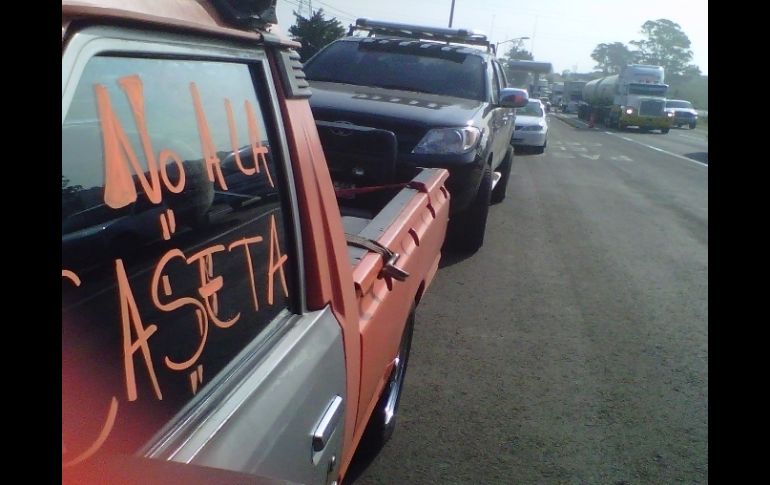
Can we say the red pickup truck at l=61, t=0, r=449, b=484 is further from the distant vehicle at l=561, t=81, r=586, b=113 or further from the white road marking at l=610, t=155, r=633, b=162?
the distant vehicle at l=561, t=81, r=586, b=113

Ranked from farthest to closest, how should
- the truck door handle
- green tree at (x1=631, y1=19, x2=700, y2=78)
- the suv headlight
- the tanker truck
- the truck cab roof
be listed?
green tree at (x1=631, y1=19, x2=700, y2=78) → the tanker truck → the suv headlight → the truck door handle → the truck cab roof

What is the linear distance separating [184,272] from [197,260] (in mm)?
55

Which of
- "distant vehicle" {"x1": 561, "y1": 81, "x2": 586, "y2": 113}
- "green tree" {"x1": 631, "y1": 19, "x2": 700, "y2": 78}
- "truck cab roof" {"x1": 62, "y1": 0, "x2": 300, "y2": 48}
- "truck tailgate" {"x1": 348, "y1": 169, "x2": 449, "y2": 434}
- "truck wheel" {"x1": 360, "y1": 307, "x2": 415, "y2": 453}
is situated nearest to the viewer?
"truck cab roof" {"x1": 62, "y1": 0, "x2": 300, "y2": 48}

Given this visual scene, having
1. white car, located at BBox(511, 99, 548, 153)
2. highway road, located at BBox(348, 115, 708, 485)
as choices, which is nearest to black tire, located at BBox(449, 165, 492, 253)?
highway road, located at BBox(348, 115, 708, 485)

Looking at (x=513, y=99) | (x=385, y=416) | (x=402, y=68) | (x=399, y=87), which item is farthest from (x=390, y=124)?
(x=385, y=416)

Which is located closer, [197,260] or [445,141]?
[197,260]

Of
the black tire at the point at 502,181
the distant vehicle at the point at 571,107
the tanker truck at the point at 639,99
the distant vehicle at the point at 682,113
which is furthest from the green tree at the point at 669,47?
the black tire at the point at 502,181

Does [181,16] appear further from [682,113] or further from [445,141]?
[682,113]

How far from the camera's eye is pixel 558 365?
4.82m

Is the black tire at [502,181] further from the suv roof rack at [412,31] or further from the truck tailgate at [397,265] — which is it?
the truck tailgate at [397,265]

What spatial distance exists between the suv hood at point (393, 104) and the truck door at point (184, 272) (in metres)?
4.40

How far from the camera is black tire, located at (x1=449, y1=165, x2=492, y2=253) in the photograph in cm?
696

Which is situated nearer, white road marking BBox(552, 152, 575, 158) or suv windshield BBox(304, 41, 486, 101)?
suv windshield BBox(304, 41, 486, 101)
